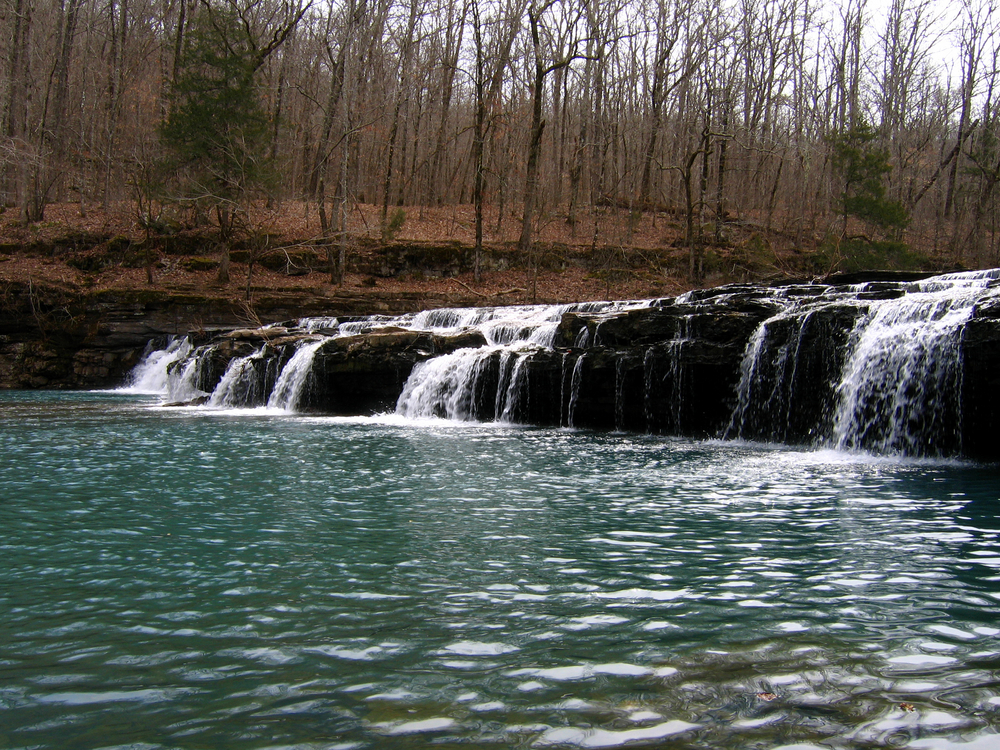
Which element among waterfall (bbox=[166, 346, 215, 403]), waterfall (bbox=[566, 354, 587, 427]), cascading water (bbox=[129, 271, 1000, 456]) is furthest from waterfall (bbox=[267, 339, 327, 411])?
waterfall (bbox=[566, 354, 587, 427])

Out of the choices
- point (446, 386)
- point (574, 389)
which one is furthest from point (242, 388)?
point (574, 389)

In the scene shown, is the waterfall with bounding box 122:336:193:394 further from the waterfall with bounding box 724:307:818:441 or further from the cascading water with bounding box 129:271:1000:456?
the waterfall with bounding box 724:307:818:441

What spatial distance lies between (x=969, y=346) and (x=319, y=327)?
1706cm

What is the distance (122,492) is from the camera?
24.6 feet

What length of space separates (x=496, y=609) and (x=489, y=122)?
1036 inches

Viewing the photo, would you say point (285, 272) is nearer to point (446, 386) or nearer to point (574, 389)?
point (446, 386)

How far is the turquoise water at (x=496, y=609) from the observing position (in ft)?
9.41

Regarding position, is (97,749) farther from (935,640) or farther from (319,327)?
(319,327)

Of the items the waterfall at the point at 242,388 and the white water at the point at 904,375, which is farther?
the waterfall at the point at 242,388

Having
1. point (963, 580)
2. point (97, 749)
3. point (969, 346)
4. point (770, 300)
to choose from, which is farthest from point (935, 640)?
point (770, 300)

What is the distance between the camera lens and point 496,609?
4160mm

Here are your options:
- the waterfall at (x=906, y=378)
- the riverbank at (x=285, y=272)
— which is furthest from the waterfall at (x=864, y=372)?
the riverbank at (x=285, y=272)

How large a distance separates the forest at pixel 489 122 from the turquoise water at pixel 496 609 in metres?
18.9

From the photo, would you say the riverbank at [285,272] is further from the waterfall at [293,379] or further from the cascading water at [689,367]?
the waterfall at [293,379]
